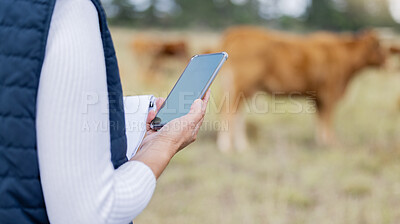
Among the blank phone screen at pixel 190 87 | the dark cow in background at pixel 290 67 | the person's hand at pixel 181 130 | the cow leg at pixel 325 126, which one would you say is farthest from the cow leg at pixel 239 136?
the person's hand at pixel 181 130

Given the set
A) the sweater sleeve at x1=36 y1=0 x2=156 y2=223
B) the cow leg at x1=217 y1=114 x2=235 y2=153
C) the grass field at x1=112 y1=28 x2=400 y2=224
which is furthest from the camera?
the cow leg at x1=217 y1=114 x2=235 y2=153

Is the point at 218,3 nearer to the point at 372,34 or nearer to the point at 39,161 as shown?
the point at 372,34

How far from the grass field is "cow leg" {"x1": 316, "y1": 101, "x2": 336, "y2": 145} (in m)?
0.14

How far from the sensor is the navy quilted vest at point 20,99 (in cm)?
65

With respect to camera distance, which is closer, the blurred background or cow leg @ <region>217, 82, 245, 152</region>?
the blurred background

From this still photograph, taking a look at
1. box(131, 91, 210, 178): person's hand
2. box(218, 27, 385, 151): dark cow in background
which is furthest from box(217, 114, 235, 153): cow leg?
box(131, 91, 210, 178): person's hand

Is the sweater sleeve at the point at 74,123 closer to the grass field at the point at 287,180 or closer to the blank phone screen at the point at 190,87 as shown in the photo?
the blank phone screen at the point at 190,87

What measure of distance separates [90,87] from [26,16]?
0.15 metres

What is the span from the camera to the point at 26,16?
66 cm

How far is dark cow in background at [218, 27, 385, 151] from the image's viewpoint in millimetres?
4926

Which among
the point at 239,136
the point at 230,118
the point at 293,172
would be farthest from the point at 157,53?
the point at 293,172

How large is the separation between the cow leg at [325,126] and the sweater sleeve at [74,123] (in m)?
4.58

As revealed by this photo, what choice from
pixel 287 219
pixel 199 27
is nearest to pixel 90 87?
pixel 287 219

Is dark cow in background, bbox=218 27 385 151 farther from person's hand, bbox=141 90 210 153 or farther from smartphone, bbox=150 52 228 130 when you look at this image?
person's hand, bbox=141 90 210 153
